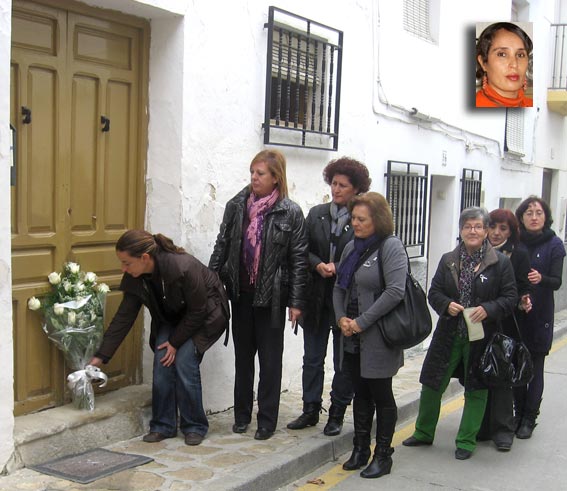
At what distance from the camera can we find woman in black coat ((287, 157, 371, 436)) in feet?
17.4

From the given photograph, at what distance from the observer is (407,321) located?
468cm

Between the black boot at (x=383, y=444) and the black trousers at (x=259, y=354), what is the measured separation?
2.47ft

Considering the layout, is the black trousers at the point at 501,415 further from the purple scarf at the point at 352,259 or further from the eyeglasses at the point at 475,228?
the purple scarf at the point at 352,259

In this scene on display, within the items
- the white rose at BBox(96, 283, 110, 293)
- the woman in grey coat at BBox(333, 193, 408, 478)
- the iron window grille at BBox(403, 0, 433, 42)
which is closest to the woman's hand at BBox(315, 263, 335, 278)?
the woman in grey coat at BBox(333, 193, 408, 478)

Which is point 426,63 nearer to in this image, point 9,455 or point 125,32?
point 125,32

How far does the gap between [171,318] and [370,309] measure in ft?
4.28

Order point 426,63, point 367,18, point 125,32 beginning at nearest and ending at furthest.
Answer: point 125,32 → point 367,18 → point 426,63

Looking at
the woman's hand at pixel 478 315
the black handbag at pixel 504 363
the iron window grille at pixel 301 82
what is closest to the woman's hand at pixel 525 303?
the black handbag at pixel 504 363

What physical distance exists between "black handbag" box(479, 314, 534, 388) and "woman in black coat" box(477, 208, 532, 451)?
6.6 inches

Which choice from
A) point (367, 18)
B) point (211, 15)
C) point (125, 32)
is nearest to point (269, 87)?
point (211, 15)

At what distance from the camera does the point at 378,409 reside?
4.84 m

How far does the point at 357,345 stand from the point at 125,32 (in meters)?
2.60

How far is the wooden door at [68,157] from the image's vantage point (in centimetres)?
459

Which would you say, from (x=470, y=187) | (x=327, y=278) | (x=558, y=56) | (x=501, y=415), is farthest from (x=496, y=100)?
(x=327, y=278)
